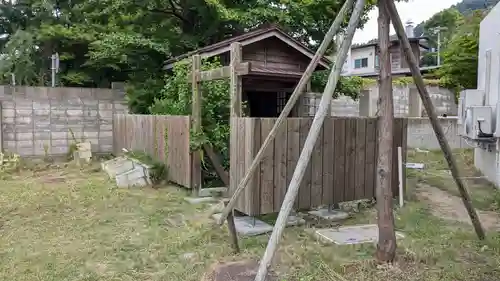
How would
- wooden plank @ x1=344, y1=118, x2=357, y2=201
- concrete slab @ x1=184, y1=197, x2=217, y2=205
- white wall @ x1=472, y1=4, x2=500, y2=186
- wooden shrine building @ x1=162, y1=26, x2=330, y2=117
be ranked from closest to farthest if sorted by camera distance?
1. wooden plank @ x1=344, y1=118, x2=357, y2=201
2. concrete slab @ x1=184, y1=197, x2=217, y2=205
3. white wall @ x1=472, y1=4, x2=500, y2=186
4. wooden shrine building @ x1=162, y1=26, x2=330, y2=117

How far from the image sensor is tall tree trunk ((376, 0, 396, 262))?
344 cm

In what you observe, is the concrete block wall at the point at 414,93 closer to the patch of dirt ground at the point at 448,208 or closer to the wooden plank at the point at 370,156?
the patch of dirt ground at the point at 448,208

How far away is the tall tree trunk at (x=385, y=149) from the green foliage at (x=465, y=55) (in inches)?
388

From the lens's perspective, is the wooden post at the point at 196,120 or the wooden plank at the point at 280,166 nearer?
the wooden plank at the point at 280,166

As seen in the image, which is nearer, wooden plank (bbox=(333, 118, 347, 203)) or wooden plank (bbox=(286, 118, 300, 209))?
wooden plank (bbox=(286, 118, 300, 209))

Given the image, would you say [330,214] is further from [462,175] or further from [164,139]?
[462,175]

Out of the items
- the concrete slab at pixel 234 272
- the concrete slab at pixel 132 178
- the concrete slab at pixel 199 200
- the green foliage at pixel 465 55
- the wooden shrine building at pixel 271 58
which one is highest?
the green foliage at pixel 465 55

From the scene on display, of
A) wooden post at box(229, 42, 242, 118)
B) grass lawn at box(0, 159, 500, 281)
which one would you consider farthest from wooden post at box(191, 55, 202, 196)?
wooden post at box(229, 42, 242, 118)

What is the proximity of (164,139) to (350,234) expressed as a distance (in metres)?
3.91

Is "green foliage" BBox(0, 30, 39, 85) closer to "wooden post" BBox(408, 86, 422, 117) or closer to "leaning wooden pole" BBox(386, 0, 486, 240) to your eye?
"leaning wooden pole" BBox(386, 0, 486, 240)

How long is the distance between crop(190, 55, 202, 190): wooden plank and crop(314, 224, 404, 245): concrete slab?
245cm

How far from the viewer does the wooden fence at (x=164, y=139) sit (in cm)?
643

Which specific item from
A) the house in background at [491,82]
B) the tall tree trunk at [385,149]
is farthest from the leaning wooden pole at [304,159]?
the house in background at [491,82]

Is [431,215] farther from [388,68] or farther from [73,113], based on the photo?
[73,113]
